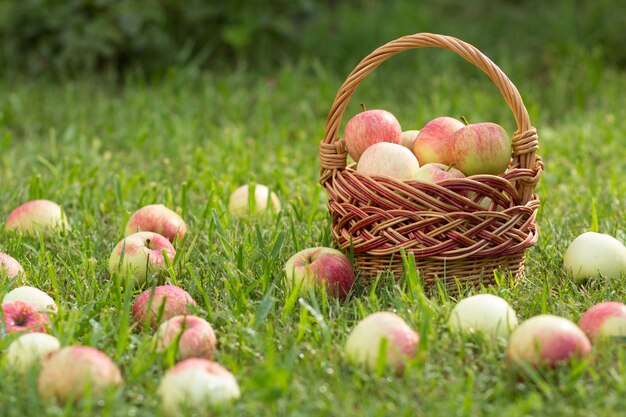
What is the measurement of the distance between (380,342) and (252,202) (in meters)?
1.39

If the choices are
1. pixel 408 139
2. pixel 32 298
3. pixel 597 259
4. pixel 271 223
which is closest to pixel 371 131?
pixel 408 139

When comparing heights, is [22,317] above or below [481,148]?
below

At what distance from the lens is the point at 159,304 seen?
7.33 ft

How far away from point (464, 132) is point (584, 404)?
93cm

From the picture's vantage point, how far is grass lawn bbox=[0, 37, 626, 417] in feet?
6.09

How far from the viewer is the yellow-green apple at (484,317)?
81.9 inches

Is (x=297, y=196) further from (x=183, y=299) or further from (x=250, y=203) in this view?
(x=183, y=299)

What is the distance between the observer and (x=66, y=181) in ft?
11.8

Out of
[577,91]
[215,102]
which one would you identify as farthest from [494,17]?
[215,102]

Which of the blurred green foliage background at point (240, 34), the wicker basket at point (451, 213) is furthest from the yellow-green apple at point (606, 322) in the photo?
the blurred green foliage background at point (240, 34)

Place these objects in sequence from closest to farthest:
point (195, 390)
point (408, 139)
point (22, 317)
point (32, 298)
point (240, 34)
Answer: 1. point (195, 390)
2. point (22, 317)
3. point (32, 298)
4. point (408, 139)
5. point (240, 34)

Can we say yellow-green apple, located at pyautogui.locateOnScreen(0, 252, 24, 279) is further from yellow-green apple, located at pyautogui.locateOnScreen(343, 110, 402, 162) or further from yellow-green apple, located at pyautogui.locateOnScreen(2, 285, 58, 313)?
yellow-green apple, located at pyautogui.locateOnScreen(343, 110, 402, 162)

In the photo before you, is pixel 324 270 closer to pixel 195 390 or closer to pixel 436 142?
pixel 436 142

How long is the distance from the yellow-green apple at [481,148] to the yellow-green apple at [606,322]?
1.87 ft
